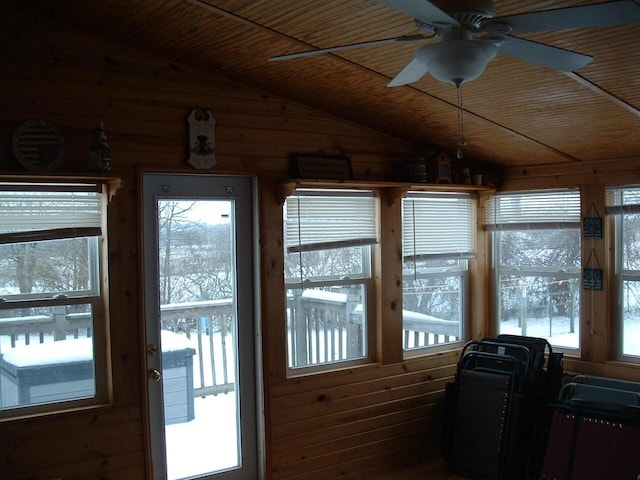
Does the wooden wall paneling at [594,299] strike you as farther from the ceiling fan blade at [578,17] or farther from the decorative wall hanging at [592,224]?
the ceiling fan blade at [578,17]

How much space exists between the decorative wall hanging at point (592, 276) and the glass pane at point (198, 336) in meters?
2.44

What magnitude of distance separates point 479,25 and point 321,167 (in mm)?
2146

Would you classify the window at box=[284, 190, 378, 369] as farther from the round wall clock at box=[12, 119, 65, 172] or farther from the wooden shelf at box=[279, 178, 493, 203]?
the round wall clock at box=[12, 119, 65, 172]

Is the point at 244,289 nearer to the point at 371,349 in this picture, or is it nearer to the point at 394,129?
the point at 371,349

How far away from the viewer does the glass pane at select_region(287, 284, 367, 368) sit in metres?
3.98

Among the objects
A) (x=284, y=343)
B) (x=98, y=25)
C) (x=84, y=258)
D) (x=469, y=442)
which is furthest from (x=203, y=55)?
(x=469, y=442)

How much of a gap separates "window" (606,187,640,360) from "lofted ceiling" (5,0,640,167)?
29cm

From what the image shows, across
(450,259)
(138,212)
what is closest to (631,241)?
(450,259)

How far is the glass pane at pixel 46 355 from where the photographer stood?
310cm

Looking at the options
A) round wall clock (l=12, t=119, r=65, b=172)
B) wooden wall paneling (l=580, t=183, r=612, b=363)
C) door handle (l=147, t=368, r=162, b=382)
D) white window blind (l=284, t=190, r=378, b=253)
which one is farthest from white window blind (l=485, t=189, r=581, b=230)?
round wall clock (l=12, t=119, r=65, b=172)

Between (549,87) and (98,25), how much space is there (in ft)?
7.58

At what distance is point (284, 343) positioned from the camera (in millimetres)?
3840

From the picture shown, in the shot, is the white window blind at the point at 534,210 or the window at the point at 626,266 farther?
the white window blind at the point at 534,210

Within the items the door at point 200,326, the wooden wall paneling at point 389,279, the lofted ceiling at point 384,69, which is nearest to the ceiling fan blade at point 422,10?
the lofted ceiling at point 384,69
